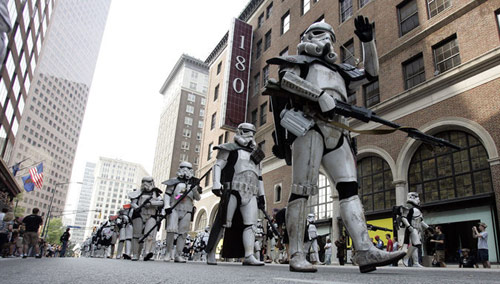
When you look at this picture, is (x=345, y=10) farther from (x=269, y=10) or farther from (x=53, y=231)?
(x=53, y=231)

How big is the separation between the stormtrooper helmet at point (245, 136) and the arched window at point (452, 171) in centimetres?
915

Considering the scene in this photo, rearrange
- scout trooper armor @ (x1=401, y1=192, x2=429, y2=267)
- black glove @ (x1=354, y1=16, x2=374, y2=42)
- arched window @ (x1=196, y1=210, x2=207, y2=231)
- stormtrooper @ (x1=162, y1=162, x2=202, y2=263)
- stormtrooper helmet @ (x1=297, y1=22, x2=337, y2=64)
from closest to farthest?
black glove @ (x1=354, y1=16, x2=374, y2=42), stormtrooper helmet @ (x1=297, y1=22, x2=337, y2=64), stormtrooper @ (x1=162, y1=162, x2=202, y2=263), scout trooper armor @ (x1=401, y1=192, x2=429, y2=267), arched window @ (x1=196, y1=210, x2=207, y2=231)

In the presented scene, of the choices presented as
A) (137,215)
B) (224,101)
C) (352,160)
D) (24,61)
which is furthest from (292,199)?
(24,61)

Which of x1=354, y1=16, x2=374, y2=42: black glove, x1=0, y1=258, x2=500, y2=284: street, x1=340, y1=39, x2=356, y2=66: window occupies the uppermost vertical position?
x1=340, y1=39, x2=356, y2=66: window

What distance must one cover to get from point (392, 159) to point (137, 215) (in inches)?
496

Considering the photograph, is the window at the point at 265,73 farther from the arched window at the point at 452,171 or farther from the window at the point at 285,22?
the arched window at the point at 452,171

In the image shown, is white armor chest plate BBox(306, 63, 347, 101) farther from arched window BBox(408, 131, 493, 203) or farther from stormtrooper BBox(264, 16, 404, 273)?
arched window BBox(408, 131, 493, 203)

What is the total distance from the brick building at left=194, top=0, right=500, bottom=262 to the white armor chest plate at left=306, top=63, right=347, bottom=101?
8.29 meters

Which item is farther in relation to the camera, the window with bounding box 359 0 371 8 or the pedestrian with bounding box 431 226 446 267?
the window with bounding box 359 0 371 8

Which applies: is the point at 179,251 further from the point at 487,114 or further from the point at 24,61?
the point at 24,61

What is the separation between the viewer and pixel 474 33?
1538 cm

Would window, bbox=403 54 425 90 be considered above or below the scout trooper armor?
above

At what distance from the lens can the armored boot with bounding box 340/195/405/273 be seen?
3.17m

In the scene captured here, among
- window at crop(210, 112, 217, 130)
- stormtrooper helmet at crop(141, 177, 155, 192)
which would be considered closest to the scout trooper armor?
stormtrooper helmet at crop(141, 177, 155, 192)
